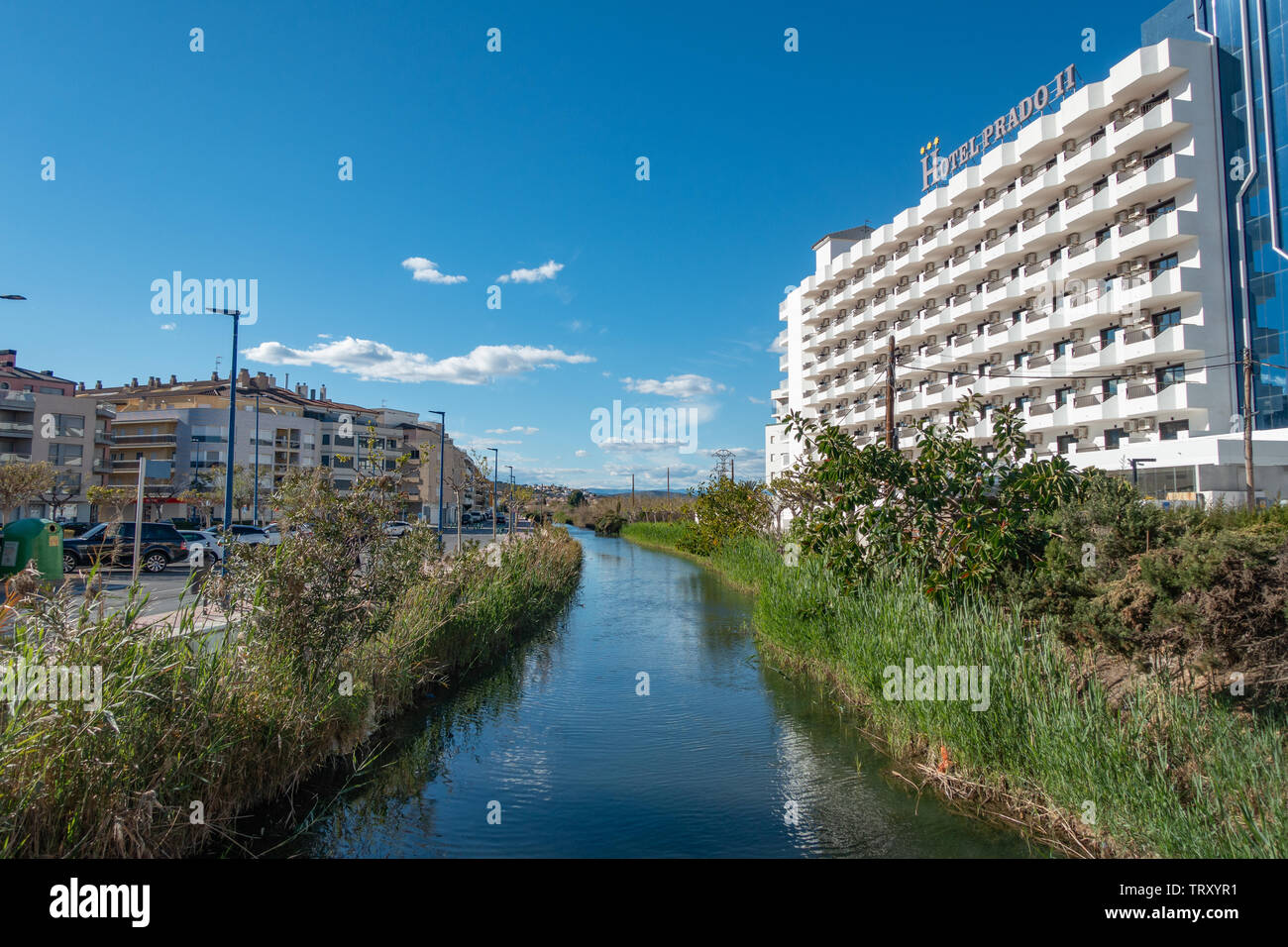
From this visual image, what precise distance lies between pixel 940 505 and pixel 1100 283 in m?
31.7

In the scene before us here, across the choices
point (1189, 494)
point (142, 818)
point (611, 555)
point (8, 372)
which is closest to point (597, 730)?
point (142, 818)

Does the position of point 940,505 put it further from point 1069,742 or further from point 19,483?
point 19,483

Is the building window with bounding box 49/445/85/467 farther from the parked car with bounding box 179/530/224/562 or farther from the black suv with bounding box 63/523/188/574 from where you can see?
the black suv with bounding box 63/523/188/574

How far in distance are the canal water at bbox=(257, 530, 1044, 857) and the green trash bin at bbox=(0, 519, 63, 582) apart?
1005cm

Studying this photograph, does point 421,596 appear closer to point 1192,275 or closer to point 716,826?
point 716,826

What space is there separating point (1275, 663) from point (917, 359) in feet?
156

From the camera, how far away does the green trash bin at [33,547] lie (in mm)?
15914

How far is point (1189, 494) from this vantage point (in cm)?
2703

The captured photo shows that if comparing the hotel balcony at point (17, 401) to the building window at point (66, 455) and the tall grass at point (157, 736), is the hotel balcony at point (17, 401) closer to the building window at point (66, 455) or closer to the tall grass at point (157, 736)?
the building window at point (66, 455)

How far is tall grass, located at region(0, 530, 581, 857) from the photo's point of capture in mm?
4953

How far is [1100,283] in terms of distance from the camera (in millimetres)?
35969

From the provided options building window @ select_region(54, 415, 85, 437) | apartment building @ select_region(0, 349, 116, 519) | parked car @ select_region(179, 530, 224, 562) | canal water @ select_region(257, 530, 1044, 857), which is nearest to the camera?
canal water @ select_region(257, 530, 1044, 857)

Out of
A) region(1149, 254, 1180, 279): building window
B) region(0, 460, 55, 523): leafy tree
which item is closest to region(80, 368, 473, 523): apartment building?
region(0, 460, 55, 523): leafy tree

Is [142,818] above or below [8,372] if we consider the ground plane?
below
